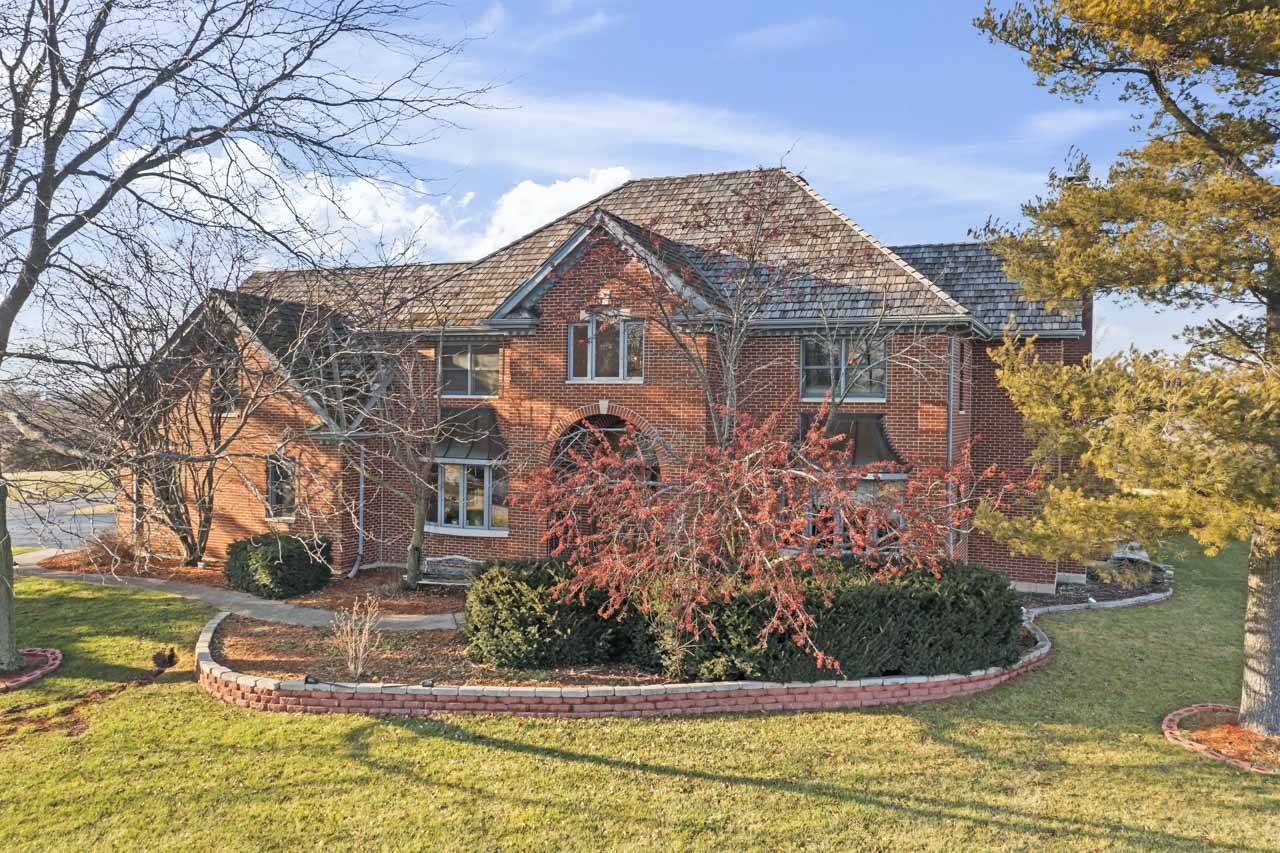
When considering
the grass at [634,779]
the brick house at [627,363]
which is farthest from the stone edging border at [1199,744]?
the brick house at [627,363]

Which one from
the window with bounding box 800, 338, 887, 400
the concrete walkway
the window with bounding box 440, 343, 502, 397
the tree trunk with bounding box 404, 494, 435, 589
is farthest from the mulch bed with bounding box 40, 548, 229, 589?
the window with bounding box 800, 338, 887, 400

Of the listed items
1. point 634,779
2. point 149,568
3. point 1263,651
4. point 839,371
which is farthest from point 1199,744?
point 149,568

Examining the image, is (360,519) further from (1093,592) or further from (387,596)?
(1093,592)

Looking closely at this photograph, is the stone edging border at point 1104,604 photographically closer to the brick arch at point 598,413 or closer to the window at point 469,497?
the brick arch at point 598,413

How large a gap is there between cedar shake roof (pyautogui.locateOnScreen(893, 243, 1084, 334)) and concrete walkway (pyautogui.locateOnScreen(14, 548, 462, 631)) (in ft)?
42.3

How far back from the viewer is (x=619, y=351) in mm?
16469

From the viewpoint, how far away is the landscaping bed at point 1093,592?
1658 centimetres

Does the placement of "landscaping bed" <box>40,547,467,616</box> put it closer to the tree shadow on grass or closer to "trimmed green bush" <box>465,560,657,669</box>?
"trimmed green bush" <box>465,560,657,669</box>

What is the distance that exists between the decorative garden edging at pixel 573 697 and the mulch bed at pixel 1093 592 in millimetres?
7586

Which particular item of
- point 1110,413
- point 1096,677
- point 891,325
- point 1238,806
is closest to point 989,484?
point 891,325

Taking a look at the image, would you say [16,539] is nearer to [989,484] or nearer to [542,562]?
[542,562]

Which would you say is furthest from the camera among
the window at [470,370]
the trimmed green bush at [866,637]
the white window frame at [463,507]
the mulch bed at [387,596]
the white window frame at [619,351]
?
the window at [470,370]

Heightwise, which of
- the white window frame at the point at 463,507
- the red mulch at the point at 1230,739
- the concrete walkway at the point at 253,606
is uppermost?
the white window frame at the point at 463,507

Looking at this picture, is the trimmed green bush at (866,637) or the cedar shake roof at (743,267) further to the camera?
the cedar shake roof at (743,267)
